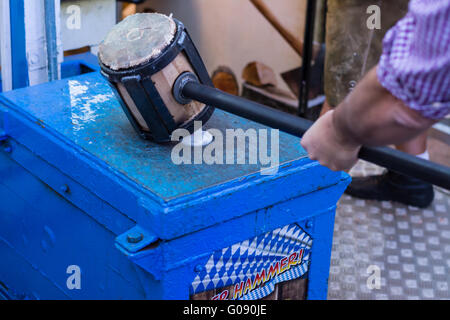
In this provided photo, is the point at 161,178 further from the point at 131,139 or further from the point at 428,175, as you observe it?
the point at 428,175

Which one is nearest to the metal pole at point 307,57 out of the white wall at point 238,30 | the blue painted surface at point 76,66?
the white wall at point 238,30

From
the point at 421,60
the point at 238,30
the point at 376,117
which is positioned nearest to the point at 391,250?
the point at 238,30

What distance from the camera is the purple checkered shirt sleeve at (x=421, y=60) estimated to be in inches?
35.5

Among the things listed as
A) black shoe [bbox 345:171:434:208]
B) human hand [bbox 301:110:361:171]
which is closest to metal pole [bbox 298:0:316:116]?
black shoe [bbox 345:171:434:208]

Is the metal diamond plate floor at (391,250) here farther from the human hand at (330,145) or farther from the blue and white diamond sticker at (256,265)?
the human hand at (330,145)

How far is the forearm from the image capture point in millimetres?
995

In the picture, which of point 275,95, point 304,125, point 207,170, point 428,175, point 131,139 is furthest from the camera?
point 275,95

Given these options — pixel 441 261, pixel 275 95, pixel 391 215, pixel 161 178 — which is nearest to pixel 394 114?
pixel 161 178

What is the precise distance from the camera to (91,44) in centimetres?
271

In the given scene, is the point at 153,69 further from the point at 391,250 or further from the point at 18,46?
the point at 391,250

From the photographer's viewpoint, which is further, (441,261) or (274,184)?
(441,261)

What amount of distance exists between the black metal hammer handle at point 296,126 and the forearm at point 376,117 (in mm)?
132

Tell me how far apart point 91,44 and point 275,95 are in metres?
1.27

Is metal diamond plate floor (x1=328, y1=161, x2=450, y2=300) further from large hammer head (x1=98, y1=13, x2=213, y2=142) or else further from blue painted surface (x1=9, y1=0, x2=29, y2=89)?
blue painted surface (x1=9, y1=0, x2=29, y2=89)
